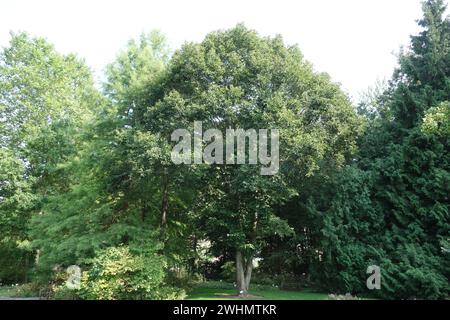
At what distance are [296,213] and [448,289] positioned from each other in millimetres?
7542

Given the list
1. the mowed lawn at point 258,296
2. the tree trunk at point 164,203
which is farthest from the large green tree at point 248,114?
the tree trunk at point 164,203

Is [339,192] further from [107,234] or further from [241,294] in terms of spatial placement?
[107,234]

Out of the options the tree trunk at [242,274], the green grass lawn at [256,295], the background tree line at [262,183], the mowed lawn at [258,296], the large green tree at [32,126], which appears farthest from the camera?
the large green tree at [32,126]

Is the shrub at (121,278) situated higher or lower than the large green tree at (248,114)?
lower

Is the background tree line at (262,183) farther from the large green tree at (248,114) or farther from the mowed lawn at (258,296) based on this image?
the mowed lawn at (258,296)

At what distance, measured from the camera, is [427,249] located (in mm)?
17422

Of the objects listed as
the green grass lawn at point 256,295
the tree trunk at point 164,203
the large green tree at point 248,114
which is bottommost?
the green grass lawn at point 256,295

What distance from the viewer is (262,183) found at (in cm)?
1522

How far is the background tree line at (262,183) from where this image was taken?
599 inches

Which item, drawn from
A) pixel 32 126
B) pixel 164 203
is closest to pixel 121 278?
pixel 164 203

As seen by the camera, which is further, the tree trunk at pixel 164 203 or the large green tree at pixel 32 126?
the large green tree at pixel 32 126

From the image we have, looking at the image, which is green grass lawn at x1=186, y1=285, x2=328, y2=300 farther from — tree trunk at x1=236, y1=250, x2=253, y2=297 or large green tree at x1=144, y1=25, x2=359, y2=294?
large green tree at x1=144, y1=25, x2=359, y2=294

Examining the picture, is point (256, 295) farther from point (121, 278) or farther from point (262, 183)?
point (121, 278)
